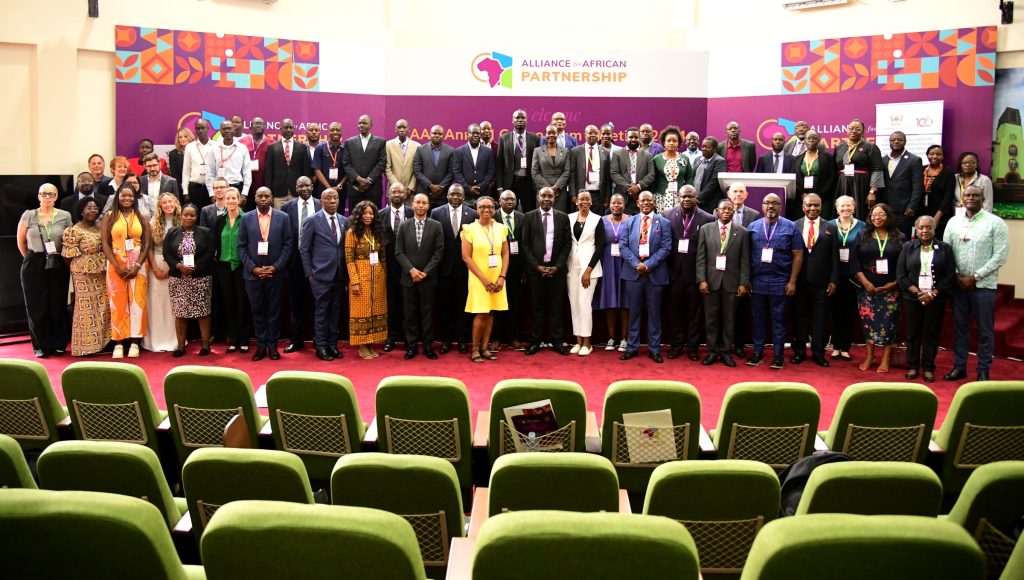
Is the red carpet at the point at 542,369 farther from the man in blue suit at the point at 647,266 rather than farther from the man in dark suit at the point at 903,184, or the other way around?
the man in dark suit at the point at 903,184

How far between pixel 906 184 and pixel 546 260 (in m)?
4.40

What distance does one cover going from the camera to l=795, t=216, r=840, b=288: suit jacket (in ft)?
26.6

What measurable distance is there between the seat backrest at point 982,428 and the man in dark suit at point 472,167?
647 centimetres

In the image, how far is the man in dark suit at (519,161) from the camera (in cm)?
980

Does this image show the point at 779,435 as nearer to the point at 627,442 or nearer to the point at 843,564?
the point at 627,442

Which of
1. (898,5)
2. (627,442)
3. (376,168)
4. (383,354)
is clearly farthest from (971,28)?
(627,442)

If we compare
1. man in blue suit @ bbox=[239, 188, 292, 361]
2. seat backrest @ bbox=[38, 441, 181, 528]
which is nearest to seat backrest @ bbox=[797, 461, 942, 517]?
seat backrest @ bbox=[38, 441, 181, 528]

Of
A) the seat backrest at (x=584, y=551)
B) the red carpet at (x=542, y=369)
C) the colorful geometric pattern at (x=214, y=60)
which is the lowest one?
the red carpet at (x=542, y=369)

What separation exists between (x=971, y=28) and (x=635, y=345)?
641 centimetres

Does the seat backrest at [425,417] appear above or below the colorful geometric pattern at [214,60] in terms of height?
below

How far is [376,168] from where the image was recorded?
993 centimetres

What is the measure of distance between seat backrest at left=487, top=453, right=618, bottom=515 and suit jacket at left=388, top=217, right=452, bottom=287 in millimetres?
5514

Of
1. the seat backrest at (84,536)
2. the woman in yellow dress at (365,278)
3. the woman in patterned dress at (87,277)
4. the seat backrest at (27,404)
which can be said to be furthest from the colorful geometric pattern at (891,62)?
the seat backrest at (84,536)

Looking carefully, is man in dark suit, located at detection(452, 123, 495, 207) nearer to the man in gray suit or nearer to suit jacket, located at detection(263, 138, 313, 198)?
suit jacket, located at detection(263, 138, 313, 198)
